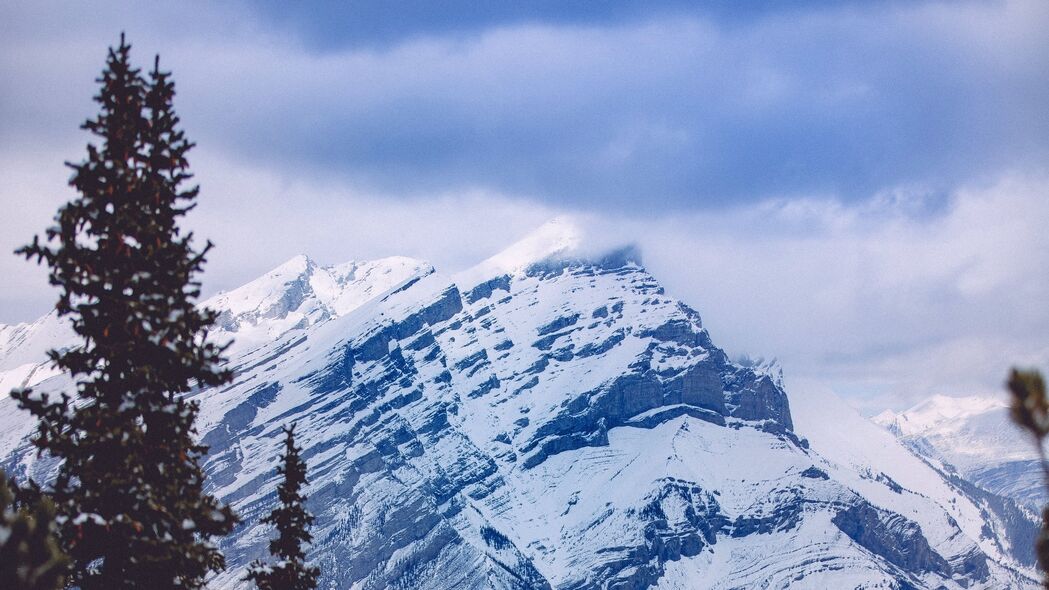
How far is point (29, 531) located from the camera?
1655 cm

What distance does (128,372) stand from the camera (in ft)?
77.3

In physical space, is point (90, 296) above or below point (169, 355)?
above

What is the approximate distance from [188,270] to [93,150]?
312 cm

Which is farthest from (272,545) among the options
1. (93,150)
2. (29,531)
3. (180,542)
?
(29,531)

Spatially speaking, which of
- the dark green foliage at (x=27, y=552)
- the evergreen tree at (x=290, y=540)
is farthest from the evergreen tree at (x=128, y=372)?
the evergreen tree at (x=290, y=540)

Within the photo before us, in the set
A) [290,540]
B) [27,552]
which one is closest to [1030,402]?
[27,552]

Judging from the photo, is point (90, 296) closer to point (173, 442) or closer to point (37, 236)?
point (37, 236)

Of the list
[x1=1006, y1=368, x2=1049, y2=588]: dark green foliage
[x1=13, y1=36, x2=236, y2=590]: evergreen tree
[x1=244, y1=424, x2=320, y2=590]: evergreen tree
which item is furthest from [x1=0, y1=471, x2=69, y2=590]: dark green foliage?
[x1=244, y1=424, x2=320, y2=590]: evergreen tree

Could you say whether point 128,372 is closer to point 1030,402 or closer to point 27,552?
point 27,552

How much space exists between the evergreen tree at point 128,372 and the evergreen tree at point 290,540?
19388 millimetres

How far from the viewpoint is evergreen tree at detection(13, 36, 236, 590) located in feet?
75.2

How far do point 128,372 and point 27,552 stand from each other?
7466 mm

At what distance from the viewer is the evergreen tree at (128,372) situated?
2291cm

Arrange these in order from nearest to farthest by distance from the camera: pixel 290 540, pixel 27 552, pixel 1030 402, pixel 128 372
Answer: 1. pixel 1030 402
2. pixel 27 552
3. pixel 128 372
4. pixel 290 540
